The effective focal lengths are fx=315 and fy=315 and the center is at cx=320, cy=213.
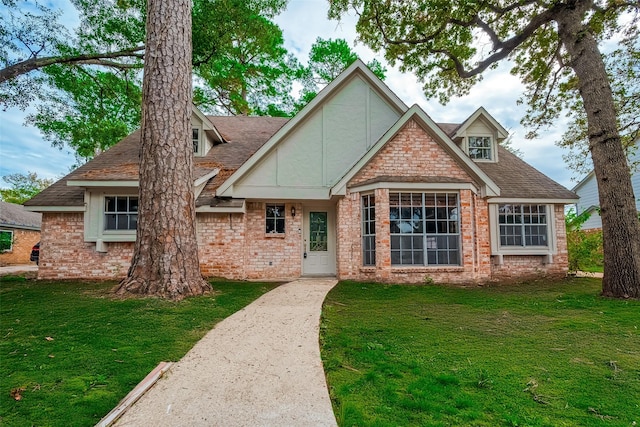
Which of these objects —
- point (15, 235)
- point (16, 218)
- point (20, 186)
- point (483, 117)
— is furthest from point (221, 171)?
point (20, 186)

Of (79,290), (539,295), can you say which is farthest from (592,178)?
(79,290)

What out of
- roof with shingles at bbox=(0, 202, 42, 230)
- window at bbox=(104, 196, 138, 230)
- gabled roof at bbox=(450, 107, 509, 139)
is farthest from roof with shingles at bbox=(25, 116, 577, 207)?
roof with shingles at bbox=(0, 202, 42, 230)

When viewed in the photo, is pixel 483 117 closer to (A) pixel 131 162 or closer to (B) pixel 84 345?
(A) pixel 131 162

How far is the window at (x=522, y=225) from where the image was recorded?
407 inches

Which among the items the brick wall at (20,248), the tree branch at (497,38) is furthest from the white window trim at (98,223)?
the brick wall at (20,248)

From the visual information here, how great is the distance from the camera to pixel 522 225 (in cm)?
1034

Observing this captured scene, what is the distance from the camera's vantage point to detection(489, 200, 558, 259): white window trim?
10.1 metres

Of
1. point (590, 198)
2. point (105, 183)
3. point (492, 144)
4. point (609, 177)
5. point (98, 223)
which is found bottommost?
point (98, 223)

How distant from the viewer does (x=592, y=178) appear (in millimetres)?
23141

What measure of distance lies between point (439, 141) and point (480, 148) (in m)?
3.52

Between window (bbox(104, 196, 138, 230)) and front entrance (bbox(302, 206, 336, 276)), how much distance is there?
5.21m

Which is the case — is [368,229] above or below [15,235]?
below

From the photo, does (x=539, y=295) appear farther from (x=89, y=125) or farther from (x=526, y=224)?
(x=89, y=125)

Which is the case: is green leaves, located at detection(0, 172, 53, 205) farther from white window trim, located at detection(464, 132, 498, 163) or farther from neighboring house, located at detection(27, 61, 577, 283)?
white window trim, located at detection(464, 132, 498, 163)
